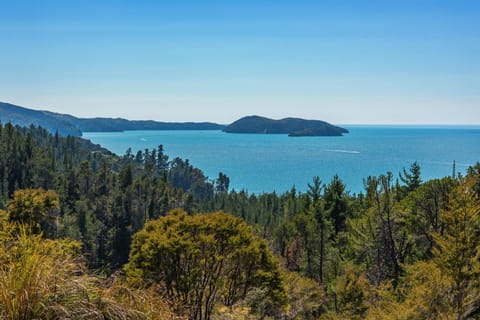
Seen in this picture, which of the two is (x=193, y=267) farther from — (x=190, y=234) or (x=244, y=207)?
(x=244, y=207)

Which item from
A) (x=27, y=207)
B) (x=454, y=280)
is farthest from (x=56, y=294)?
(x=27, y=207)

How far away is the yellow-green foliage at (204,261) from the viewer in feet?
Result: 52.4

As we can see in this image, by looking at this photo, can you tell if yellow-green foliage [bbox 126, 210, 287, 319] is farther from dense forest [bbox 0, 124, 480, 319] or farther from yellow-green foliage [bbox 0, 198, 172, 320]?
yellow-green foliage [bbox 0, 198, 172, 320]

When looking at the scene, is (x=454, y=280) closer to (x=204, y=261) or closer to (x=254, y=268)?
(x=254, y=268)

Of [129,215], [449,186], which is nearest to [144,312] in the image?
[449,186]

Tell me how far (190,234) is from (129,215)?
43.2 meters

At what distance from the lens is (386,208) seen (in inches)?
818

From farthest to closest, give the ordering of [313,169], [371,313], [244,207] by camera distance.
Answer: [313,169] < [244,207] < [371,313]

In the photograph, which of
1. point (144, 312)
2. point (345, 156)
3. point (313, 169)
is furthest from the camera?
point (345, 156)

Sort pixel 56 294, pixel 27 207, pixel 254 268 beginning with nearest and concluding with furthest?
pixel 56 294, pixel 254 268, pixel 27 207

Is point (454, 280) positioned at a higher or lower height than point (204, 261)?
higher

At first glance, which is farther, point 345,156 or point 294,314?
point 345,156

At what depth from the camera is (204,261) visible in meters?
16.4

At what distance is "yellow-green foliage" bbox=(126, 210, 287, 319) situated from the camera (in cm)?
1598
